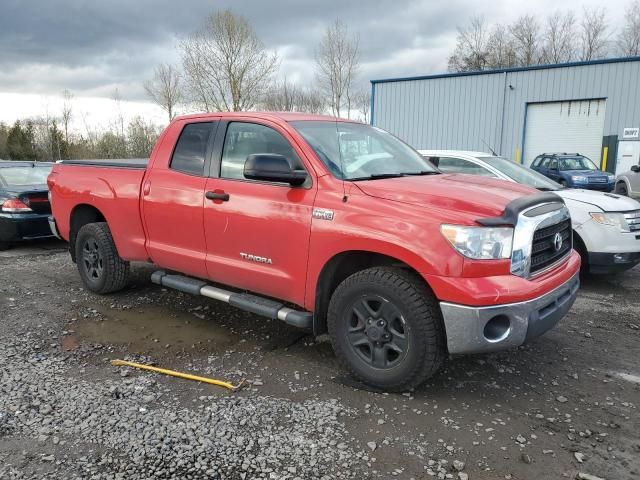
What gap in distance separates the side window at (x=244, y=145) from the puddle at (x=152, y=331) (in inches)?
57.2

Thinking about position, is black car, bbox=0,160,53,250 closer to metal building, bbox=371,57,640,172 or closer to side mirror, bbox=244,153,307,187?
side mirror, bbox=244,153,307,187

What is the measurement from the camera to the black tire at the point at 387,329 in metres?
3.28

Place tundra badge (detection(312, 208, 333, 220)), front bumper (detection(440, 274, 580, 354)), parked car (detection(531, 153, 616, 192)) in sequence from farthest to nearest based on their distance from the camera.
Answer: parked car (detection(531, 153, 616, 192)), tundra badge (detection(312, 208, 333, 220)), front bumper (detection(440, 274, 580, 354))

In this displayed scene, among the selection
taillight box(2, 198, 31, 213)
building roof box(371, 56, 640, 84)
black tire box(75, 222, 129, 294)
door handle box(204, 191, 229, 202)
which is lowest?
black tire box(75, 222, 129, 294)

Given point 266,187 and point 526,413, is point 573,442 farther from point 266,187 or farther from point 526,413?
point 266,187

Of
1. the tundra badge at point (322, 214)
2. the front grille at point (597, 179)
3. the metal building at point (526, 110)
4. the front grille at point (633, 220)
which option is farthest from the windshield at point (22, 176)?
the metal building at point (526, 110)

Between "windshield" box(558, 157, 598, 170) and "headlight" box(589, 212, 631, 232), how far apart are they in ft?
41.0

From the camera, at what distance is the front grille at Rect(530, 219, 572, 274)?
3.45 m

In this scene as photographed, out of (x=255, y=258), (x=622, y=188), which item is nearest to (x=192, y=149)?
(x=255, y=258)

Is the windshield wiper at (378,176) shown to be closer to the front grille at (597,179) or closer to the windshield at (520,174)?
the windshield at (520,174)

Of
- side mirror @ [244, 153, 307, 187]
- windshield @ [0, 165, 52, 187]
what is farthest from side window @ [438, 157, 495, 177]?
windshield @ [0, 165, 52, 187]

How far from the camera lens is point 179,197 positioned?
459 cm

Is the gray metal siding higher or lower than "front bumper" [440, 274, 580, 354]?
higher

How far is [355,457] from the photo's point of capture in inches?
112
